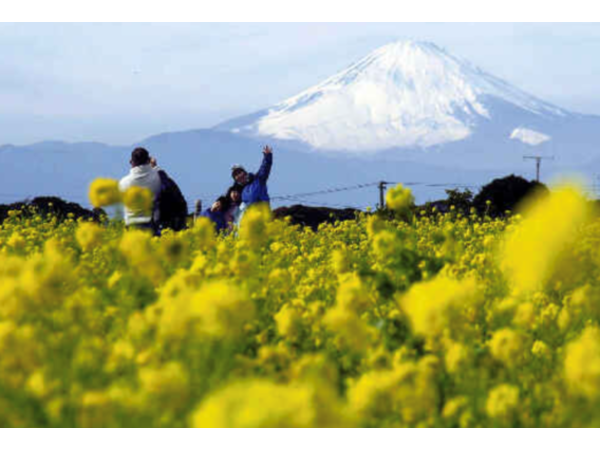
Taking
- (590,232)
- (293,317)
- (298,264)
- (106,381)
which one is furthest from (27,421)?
(590,232)

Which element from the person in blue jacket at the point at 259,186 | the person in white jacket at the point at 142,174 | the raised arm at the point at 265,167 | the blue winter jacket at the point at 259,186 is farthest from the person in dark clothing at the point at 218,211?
the person in white jacket at the point at 142,174

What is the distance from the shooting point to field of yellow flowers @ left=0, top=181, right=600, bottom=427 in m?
2.12

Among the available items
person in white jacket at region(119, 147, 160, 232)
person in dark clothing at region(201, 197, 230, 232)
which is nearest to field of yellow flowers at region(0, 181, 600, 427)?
person in white jacket at region(119, 147, 160, 232)

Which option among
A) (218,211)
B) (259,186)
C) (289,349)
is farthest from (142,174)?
(289,349)

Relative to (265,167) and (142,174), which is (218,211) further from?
(142,174)

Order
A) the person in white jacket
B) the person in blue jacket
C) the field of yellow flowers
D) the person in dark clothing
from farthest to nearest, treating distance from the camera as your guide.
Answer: the person in dark clothing → the person in blue jacket → the person in white jacket → the field of yellow flowers

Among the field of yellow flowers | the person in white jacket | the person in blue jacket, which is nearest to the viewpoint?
the field of yellow flowers

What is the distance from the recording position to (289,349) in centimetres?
368

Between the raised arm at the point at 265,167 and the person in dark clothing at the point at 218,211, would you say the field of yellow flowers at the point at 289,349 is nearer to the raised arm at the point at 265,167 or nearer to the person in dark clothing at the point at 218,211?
the raised arm at the point at 265,167

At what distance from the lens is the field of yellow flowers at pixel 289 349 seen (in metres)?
2.12

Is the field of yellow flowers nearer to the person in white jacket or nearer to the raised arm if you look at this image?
the person in white jacket

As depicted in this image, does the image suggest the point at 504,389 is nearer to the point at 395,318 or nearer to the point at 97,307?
the point at 395,318

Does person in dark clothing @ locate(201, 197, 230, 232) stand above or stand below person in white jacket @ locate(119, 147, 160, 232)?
below

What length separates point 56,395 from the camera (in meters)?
2.46
